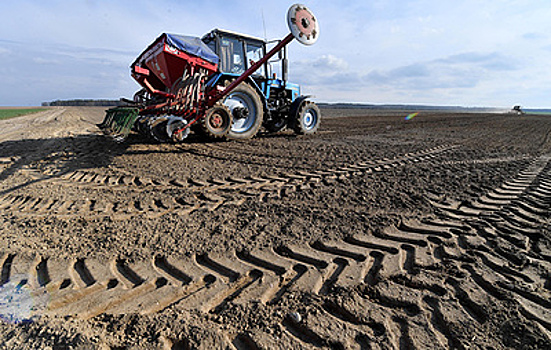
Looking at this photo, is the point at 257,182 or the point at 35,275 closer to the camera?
the point at 35,275

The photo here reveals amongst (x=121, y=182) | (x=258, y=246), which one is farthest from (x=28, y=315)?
(x=121, y=182)

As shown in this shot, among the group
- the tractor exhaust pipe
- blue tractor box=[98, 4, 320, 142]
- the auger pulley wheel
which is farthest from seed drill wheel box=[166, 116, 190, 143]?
the auger pulley wheel

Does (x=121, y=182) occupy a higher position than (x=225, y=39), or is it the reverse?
(x=225, y=39)

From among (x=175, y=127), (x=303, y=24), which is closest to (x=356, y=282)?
(x=175, y=127)

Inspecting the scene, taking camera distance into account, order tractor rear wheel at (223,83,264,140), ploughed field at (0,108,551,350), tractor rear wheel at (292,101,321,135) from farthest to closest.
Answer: tractor rear wheel at (292,101,321,135) → tractor rear wheel at (223,83,264,140) → ploughed field at (0,108,551,350)

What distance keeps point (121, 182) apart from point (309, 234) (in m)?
3.14

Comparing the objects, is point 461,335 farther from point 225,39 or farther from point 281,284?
point 225,39

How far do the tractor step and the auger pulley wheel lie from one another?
376cm

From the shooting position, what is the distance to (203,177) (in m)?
4.44

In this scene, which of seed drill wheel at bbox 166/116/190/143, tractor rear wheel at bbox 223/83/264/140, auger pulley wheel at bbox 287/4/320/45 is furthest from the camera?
tractor rear wheel at bbox 223/83/264/140

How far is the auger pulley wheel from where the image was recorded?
5.57 meters

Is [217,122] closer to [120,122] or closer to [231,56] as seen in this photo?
[231,56]

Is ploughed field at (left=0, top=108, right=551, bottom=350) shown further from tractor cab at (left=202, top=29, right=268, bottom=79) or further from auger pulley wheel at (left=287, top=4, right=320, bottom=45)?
tractor cab at (left=202, top=29, right=268, bottom=79)

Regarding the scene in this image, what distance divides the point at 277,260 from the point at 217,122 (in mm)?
5447
